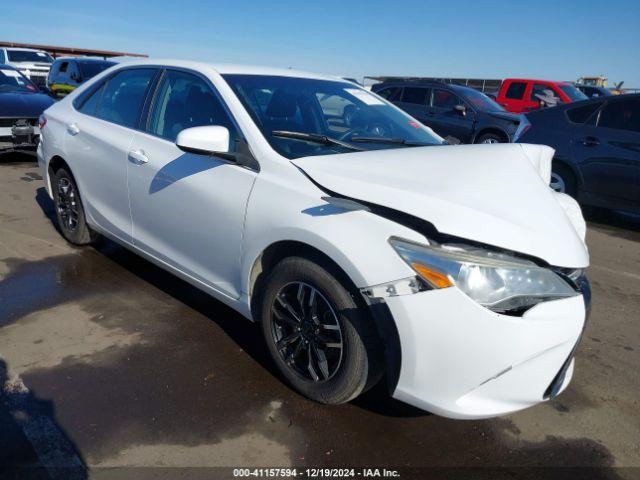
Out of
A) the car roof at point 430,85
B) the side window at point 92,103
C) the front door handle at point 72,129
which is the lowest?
the car roof at point 430,85

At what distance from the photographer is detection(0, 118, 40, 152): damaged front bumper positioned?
308 inches

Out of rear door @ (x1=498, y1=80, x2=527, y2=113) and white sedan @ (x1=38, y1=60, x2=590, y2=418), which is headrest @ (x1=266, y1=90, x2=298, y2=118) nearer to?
white sedan @ (x1=38, y1=60, x2=590, y2=418)

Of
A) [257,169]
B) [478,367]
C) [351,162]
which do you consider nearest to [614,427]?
[478,367]

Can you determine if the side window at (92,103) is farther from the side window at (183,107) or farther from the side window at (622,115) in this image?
the side window at (622,115)

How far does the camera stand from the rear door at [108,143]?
3688 mm

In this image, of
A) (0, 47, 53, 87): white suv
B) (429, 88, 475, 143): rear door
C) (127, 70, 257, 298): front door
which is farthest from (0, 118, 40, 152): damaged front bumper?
(0, 47, 53, 87): white suv

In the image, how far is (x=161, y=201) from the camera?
3281 millimetres

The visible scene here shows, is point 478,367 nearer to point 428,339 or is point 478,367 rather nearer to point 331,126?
point 428,339

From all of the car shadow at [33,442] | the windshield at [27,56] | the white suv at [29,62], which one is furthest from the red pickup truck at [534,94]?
the windshield at [27,56]

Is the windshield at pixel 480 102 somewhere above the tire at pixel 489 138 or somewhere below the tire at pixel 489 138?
above

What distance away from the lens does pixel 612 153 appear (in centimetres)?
637

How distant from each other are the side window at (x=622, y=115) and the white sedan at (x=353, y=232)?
4.03 m

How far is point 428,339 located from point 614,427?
129cm

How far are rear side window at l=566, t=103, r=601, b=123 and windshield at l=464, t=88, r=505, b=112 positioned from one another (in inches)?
181
